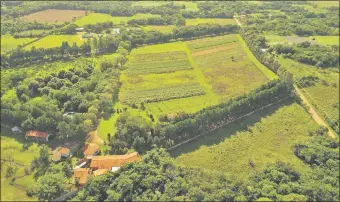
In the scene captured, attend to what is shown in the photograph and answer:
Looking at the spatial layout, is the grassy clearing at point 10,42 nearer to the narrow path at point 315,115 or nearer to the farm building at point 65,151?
the farm building at point 65,151

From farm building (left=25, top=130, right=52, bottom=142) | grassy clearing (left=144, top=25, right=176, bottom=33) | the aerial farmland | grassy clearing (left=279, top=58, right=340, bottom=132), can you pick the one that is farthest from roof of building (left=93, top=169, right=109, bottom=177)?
grassy clearing (left=144, top=25, right=176, bottom=33)

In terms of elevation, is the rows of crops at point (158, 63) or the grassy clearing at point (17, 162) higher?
the grassy clearing at point (17, 162)

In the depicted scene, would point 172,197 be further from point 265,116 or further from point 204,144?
point 265,116

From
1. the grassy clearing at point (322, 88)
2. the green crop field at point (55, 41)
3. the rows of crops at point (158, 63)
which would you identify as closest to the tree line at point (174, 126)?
the grassy clearing at point (322, 88)

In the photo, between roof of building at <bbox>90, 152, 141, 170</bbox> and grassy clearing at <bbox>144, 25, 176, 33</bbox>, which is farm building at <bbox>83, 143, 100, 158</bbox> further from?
grassy clearing at <bbox>144, 25, 176, 33</bbox>

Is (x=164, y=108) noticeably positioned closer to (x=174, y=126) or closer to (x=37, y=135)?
(x=174, y=126)

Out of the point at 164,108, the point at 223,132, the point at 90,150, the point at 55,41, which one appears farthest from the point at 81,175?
the point at 55,41
